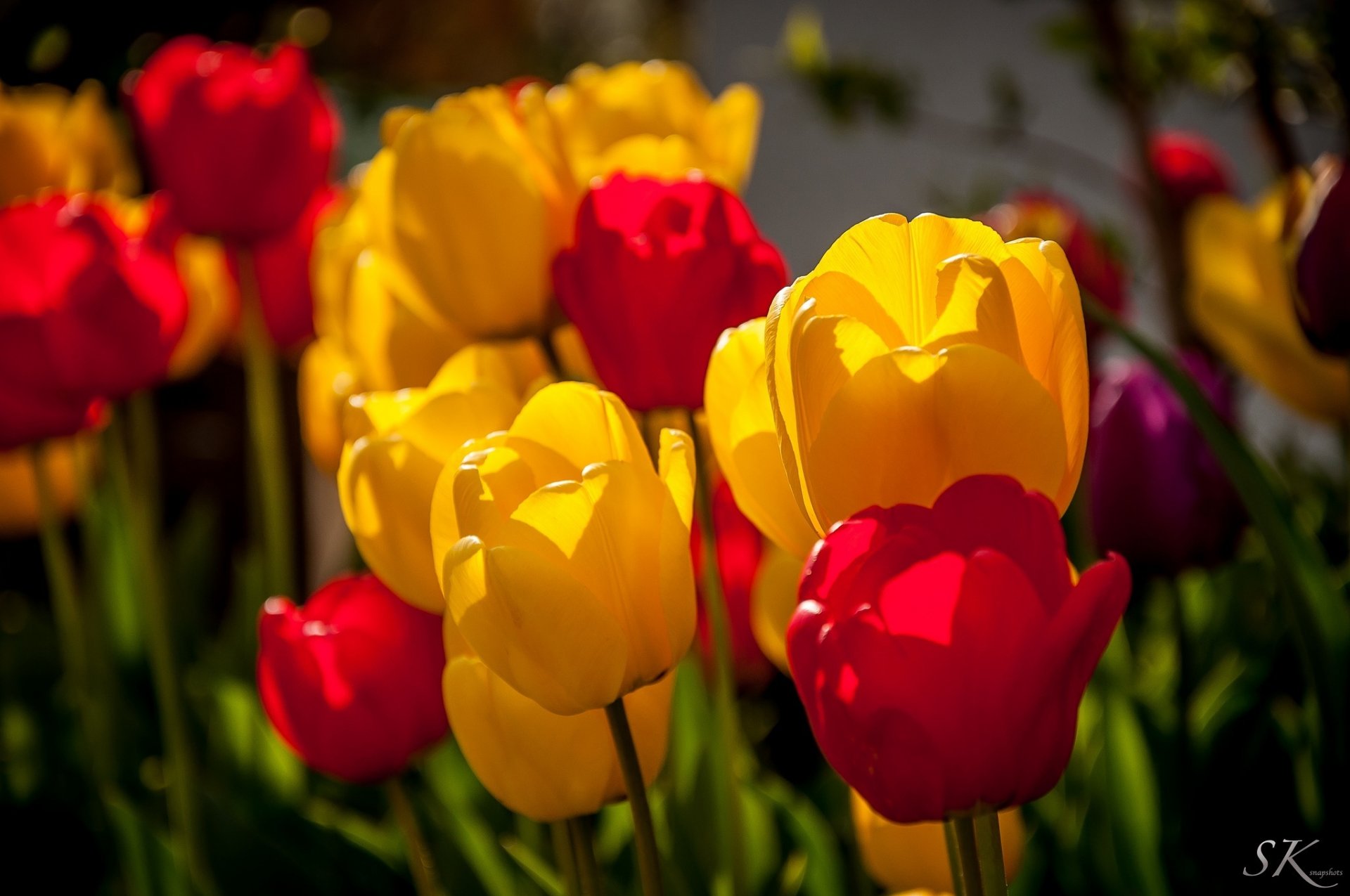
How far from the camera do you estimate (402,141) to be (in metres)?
0.45

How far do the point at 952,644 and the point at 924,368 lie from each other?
51 mm

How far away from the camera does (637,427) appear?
0.99ft

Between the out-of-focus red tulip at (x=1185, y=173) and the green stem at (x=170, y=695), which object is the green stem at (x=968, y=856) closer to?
the green stem at (x=170, y=695)

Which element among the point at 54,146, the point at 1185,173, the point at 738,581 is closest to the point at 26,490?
the point at 54,146

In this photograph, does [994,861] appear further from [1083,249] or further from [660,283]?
[1083,249]

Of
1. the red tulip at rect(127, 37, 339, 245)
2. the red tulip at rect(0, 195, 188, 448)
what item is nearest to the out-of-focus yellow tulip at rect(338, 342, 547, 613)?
the red tulip at rect(0, 195, 188, 448)

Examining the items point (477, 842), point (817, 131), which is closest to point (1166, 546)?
point (477, 842)

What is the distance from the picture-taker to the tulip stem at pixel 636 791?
0.28 meters

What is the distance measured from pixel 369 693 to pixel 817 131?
354 cm

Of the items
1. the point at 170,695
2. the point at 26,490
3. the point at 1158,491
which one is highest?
the point at 1158,491

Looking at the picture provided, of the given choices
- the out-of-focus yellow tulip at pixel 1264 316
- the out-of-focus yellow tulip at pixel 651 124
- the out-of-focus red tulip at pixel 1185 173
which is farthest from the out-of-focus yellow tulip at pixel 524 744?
the out-of-focus red tulip at pixel 1185 173

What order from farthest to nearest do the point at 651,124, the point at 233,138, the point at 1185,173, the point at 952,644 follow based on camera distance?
the point at 1185,173 → the point at 233,138 → the point at 651,124 → the point at 952,644

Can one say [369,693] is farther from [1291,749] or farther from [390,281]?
[1291,749]

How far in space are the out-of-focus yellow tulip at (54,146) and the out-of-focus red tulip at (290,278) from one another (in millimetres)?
155
